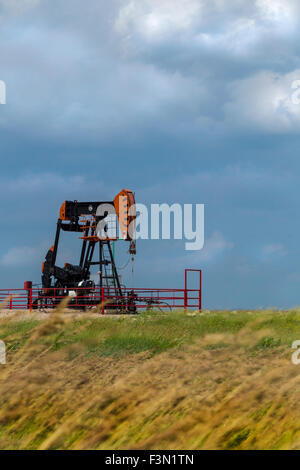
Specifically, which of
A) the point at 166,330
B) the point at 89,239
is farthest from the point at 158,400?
the point at 89,239

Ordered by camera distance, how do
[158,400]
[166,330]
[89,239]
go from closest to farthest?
[158,400] < [166,330] < [89,239]

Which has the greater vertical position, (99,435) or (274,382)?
(274,382)

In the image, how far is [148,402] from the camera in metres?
4.00

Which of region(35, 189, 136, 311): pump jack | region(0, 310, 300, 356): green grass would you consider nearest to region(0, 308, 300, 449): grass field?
region(0, 310, 300, 356): green grass

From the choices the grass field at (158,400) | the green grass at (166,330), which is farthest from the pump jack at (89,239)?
the grass field at (158,400)

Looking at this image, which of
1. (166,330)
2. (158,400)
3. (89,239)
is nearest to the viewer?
(158,400)

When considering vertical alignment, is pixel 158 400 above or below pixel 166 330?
above

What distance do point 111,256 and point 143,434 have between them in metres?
22.1

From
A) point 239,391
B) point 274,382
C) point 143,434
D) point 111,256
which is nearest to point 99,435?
point 143,434

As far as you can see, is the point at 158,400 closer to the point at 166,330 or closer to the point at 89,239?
the point at 166,330

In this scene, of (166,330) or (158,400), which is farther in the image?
(166,330)

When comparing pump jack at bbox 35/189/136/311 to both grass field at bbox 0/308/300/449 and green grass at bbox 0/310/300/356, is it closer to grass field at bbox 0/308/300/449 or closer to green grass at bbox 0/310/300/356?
green grass at bbox 0/310/300/356

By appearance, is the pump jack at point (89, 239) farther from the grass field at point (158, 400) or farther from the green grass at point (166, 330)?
the grass field at point (158, 400)
